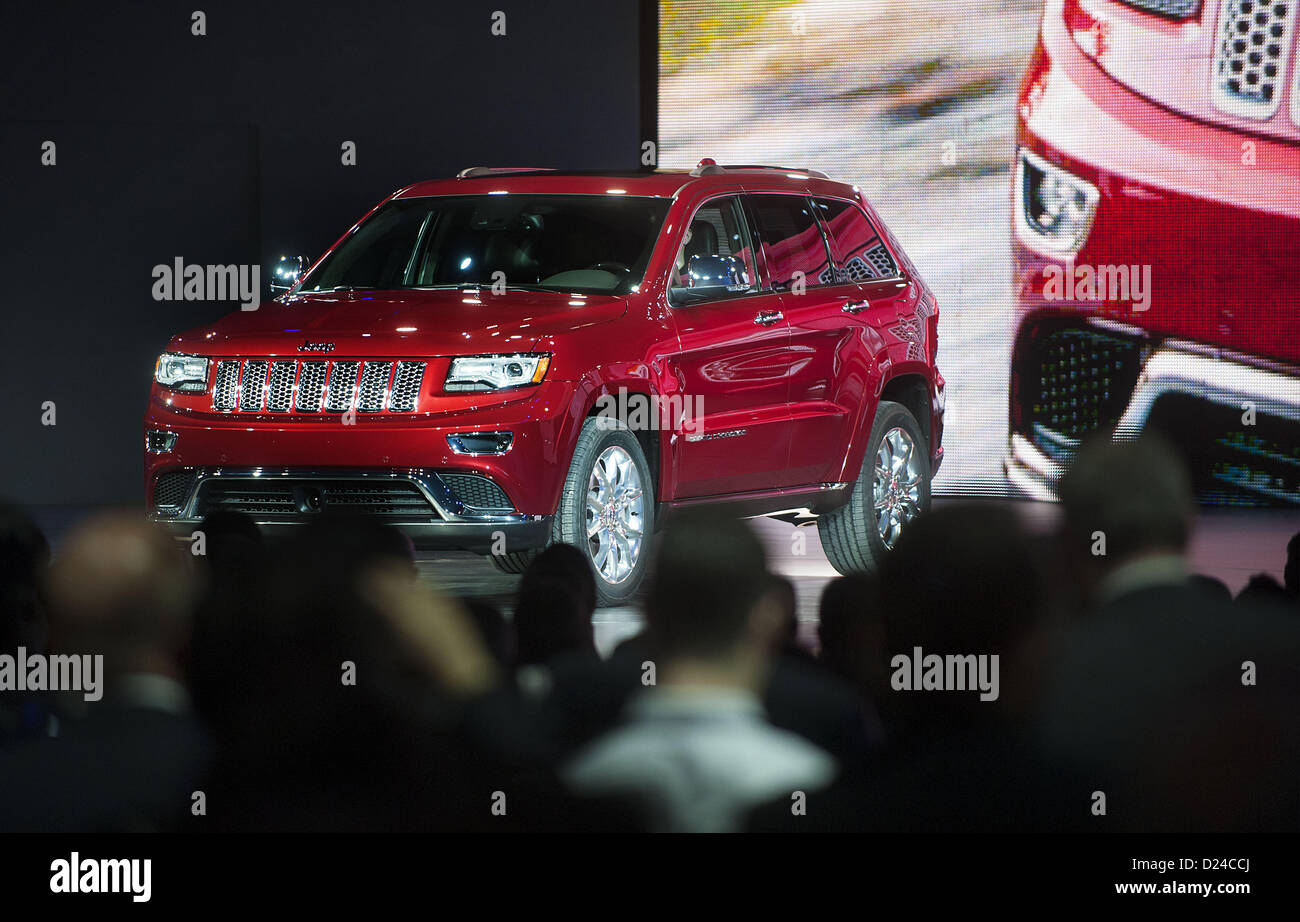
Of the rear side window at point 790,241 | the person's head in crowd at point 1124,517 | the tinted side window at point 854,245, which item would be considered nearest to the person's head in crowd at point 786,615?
the person's head in crowd at point 1124,517

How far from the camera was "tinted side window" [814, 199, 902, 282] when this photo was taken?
916 centimetres

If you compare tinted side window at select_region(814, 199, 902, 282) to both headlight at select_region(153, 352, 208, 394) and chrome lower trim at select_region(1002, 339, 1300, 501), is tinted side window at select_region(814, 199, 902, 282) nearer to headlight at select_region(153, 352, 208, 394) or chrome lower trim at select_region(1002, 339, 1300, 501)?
chrome lower trim at select_region(1002, 339, 1300, 501)

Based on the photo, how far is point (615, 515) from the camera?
7578mm

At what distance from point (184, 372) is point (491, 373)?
51.4 inches

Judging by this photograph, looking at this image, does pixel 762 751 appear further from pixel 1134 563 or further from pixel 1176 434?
pixel 1176 434

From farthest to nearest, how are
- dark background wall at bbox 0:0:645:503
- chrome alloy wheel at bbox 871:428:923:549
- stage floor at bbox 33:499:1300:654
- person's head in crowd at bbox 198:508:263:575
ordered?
1. dark background wall at bbox 0:0:645:503
2. chrome alloy wheel at bbox 871:428:923:549
3. stage floor at bbox 33:499:1300:654
4. person's head in crowd at bbox 198:508:263:575

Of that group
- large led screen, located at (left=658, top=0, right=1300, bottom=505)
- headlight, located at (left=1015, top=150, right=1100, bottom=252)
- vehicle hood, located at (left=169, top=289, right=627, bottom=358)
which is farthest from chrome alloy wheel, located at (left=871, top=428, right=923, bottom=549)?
headlight, located at (left=1015, top=150, right=1100, bottom=252)

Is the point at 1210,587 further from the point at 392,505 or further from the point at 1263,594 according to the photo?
the point at 392,505

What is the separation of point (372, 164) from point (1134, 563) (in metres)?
Result: 9.65

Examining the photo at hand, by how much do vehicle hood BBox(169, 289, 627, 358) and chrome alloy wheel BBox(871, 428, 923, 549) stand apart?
2.05 meters

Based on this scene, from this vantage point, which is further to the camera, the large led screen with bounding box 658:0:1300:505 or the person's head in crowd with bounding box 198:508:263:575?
the large led screen with bounding box 658:0:1300:505

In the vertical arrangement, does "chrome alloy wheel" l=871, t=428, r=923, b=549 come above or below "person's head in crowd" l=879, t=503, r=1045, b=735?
below

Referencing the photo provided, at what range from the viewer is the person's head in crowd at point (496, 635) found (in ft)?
14.5

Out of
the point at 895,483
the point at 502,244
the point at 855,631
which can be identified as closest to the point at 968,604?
the point at 855,631
